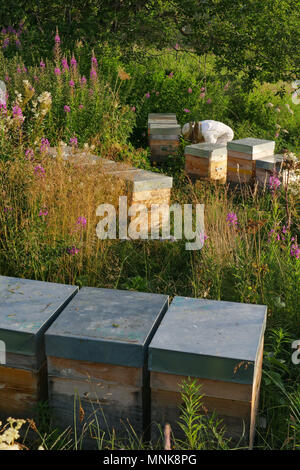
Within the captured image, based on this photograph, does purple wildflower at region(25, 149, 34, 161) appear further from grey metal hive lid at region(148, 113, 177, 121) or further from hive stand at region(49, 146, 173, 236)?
grey metal hive lid at region(148, 113, 177, 121)

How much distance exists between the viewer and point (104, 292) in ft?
10.7

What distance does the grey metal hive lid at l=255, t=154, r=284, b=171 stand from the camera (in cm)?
655

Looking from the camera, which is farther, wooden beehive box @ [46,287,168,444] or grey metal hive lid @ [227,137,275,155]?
grey metal hive lid @ [227,137,275,155]

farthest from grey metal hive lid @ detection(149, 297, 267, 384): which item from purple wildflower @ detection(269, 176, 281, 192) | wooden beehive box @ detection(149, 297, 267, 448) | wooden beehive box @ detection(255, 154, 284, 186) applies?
wooden beehive box @ detection(255, 154, 284, 186)

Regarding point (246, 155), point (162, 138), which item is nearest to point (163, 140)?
point (162, 138)

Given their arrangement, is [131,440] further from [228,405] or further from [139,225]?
[139,225]

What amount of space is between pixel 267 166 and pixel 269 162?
0.06 m

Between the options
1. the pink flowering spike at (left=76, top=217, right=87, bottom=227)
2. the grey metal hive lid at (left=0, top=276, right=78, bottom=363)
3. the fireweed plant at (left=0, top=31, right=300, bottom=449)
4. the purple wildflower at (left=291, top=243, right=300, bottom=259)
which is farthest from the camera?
the pink flowering spike at (left=76, top=217, right=87, bottom=227)

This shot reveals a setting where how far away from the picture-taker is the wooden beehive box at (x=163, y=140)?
8.17 meters

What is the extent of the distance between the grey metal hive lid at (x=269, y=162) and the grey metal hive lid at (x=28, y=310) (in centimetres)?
391

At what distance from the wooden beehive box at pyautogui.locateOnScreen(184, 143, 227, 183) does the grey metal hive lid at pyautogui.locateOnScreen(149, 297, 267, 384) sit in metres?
4.18

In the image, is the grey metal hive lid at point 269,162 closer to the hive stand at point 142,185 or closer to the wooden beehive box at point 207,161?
the wooden beehive box at point 207,161

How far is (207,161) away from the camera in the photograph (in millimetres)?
6996
